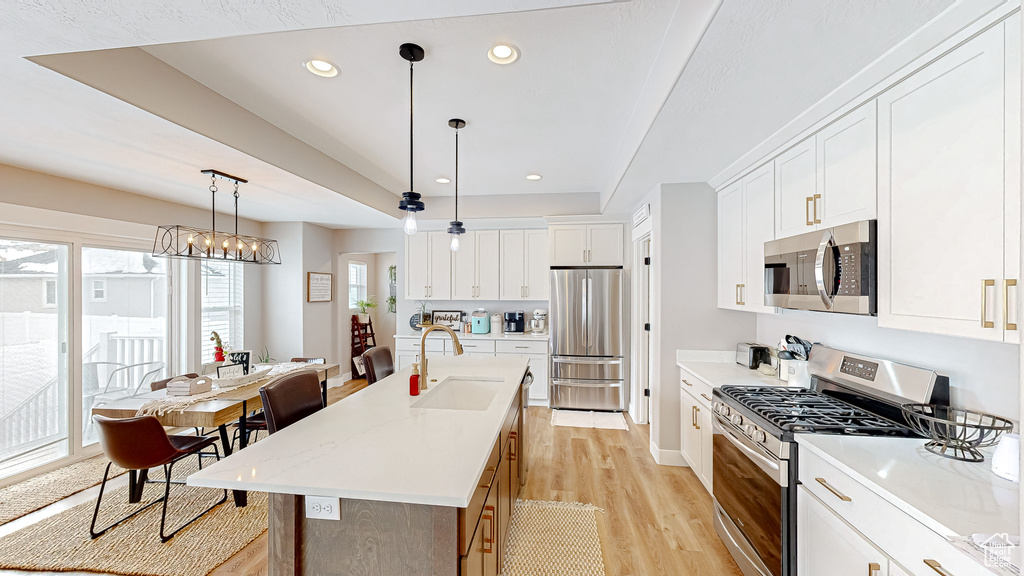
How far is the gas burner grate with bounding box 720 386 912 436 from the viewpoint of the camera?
1.64 m

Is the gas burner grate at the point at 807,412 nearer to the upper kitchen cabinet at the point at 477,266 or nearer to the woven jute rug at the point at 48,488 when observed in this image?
the upper kitchen cabinet at the point at 477,266

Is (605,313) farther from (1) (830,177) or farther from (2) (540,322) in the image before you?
(1) (830,177)

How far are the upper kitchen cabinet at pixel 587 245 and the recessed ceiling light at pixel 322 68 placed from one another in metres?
3.12

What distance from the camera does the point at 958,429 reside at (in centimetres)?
147

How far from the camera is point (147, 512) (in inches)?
104

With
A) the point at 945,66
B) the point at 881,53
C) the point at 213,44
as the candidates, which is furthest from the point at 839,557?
the point at 213,44

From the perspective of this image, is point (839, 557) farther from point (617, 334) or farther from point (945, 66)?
point (617, 334)

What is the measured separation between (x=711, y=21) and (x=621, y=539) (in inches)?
A: 99.4

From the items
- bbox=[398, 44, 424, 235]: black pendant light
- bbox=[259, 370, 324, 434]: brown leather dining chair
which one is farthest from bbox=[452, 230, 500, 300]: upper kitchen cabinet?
bbox=[259, 370, 324, 434]: brown leather dining chair

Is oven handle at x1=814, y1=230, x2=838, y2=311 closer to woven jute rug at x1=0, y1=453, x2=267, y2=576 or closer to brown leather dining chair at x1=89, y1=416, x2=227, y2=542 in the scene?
woven jute rug at x1=0, y1=453, x2=267, y2=576

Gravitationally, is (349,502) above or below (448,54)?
below

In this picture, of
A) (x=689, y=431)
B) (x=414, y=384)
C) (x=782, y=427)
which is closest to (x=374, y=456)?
(x=414, y=384)

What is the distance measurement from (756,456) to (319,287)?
5.40m

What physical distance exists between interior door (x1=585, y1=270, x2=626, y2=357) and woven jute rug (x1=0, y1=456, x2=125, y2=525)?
4.31 metres
